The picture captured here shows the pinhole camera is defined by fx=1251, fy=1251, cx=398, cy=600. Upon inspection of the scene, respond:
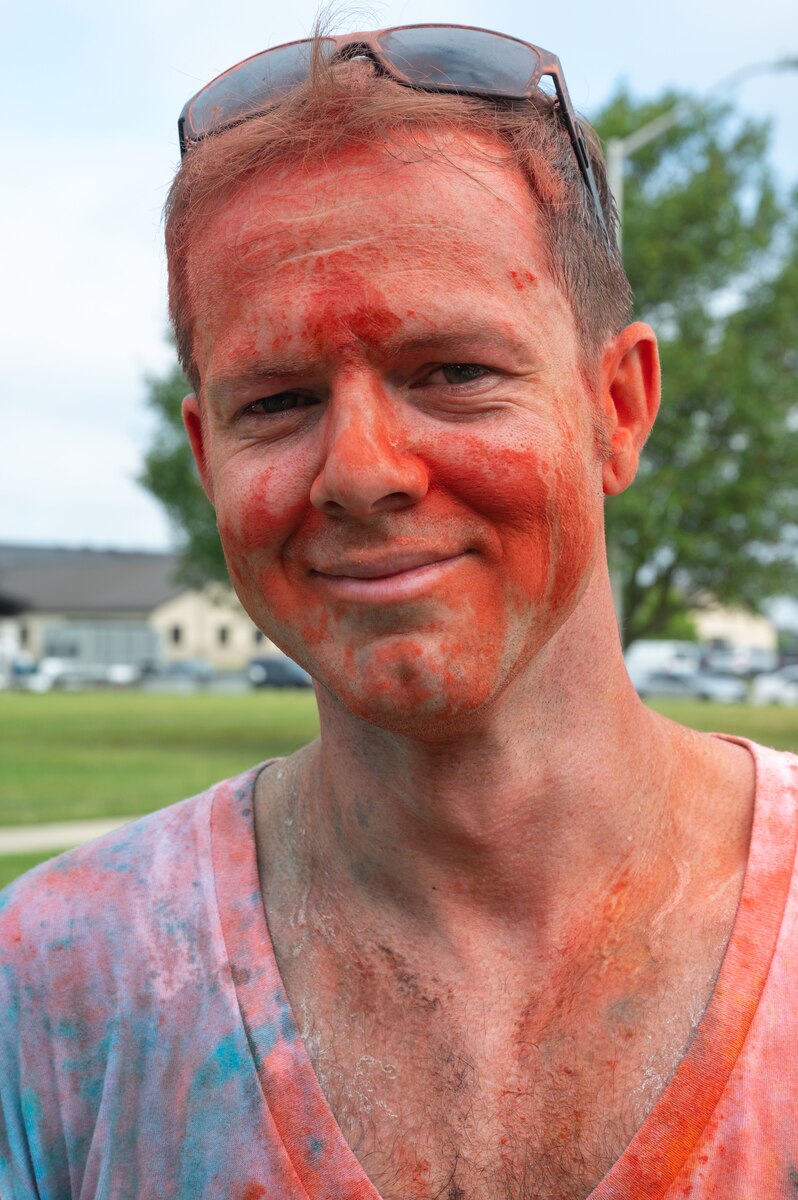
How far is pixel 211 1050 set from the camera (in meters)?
1.75

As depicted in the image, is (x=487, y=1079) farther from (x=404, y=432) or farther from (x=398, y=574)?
(x=404, y=432)

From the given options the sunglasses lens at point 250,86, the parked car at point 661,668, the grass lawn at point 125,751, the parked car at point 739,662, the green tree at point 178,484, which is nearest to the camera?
the sunglasses lens at point 250,86

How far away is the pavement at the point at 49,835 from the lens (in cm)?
1070

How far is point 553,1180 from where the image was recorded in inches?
64.8

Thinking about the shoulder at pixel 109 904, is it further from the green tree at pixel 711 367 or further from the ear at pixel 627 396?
the green tree at pixel 711 367

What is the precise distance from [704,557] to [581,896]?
713 inches

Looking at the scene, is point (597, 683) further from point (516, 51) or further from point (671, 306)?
point (671, 306)

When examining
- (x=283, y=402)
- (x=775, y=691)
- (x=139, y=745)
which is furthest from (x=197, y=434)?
(x=775, y=691)

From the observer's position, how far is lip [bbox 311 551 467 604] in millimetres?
1614

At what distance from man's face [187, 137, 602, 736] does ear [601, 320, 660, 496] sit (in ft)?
0.42

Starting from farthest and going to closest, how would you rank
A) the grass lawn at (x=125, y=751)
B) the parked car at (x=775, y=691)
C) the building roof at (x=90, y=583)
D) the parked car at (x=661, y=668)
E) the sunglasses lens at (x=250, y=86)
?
the building roof at (x=90, y=583)
the parked car at (x=775, y=691)
the parked car at (x=661, y=668)
the grass lawn at (x=125, y=751)
the sunglasses lens at (x=250, y=86)

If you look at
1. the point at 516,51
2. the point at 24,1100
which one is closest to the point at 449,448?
the point at 516,51

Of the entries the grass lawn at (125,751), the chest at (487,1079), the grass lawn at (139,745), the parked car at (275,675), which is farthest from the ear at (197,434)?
the parked car at (275,675)

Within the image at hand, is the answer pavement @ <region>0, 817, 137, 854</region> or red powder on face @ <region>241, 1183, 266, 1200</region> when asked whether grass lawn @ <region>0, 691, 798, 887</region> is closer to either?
pavement @ <region>0, 817, 137, 854</region>
